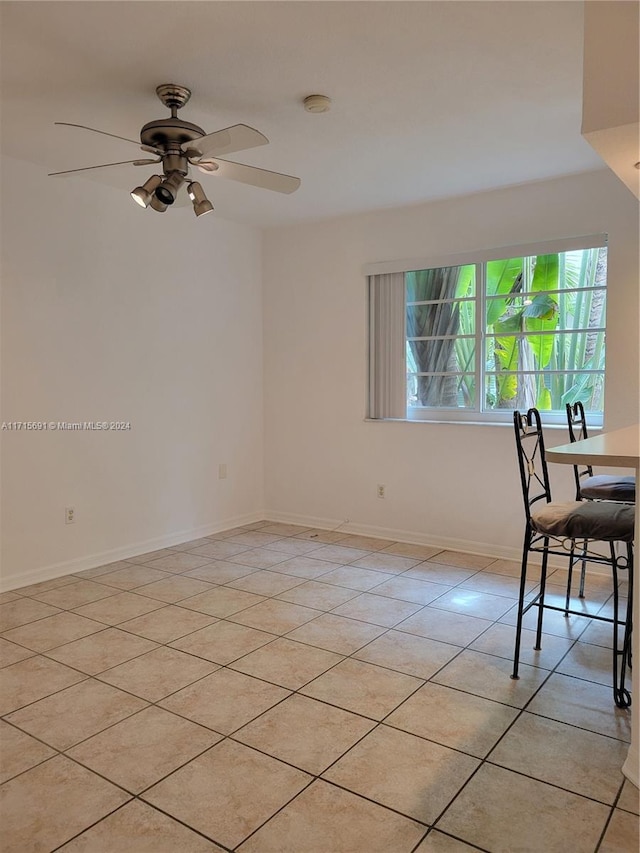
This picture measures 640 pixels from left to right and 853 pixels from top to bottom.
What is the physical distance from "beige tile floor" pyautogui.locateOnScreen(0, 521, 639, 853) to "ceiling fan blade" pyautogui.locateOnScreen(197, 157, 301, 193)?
2094mm

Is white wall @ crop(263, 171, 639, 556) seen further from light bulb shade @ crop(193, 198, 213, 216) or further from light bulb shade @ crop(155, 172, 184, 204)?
light bulb shade @ crop(155, 172, 184, 204)

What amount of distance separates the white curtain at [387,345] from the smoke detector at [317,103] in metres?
1.88

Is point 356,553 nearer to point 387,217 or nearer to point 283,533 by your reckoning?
point 283,533

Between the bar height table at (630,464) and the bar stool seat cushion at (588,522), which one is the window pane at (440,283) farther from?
the bar height table at (630,464)

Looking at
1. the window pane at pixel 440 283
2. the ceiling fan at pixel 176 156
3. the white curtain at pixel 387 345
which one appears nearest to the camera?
the ceiling fan at pixel 176 156

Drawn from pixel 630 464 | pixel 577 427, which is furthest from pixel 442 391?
pixel 630 464

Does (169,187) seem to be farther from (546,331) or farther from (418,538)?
(418,538)

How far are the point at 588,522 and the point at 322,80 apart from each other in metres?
2.08

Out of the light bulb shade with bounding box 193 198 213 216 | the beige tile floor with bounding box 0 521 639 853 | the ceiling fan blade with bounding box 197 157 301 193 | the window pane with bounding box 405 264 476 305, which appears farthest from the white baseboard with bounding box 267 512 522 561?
the light bulb shade with bounding box 193 198 213 216

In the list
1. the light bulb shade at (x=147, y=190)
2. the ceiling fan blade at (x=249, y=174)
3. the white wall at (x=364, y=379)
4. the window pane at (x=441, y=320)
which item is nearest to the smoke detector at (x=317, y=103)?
the ceiling fan blade at (x=249, y=174)

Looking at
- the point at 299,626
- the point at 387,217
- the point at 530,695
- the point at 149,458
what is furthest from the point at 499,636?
the point at 387,217

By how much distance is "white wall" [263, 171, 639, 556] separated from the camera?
3.80 meters

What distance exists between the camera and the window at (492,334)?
13.2ft

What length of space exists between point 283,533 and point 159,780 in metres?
3.09
